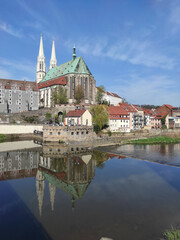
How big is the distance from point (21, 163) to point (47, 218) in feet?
70.5

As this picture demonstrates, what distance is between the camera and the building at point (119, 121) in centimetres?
7225

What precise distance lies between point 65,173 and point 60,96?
2551 inches

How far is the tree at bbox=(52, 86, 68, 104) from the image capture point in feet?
292

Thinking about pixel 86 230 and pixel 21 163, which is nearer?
pixel 86 230

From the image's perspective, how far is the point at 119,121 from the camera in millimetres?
73000

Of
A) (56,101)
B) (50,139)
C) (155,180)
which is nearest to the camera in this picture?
(155,180)

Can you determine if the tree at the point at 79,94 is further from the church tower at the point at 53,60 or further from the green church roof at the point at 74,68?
the church tower at the point at 53,60

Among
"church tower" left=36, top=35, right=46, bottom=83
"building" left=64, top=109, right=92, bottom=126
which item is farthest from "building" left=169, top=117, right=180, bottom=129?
"church tower" left=36, top=35, right=46, bottom=83

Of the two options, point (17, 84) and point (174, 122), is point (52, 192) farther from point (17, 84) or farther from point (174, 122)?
point (174, 122)

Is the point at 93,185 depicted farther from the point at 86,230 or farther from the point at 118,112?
the point at 118,112

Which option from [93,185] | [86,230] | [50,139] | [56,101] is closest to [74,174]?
[93,185]

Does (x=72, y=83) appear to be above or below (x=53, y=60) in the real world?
below

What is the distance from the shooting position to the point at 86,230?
1420 centimetres

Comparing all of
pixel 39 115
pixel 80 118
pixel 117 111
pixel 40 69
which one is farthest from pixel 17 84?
pixel 117 111
